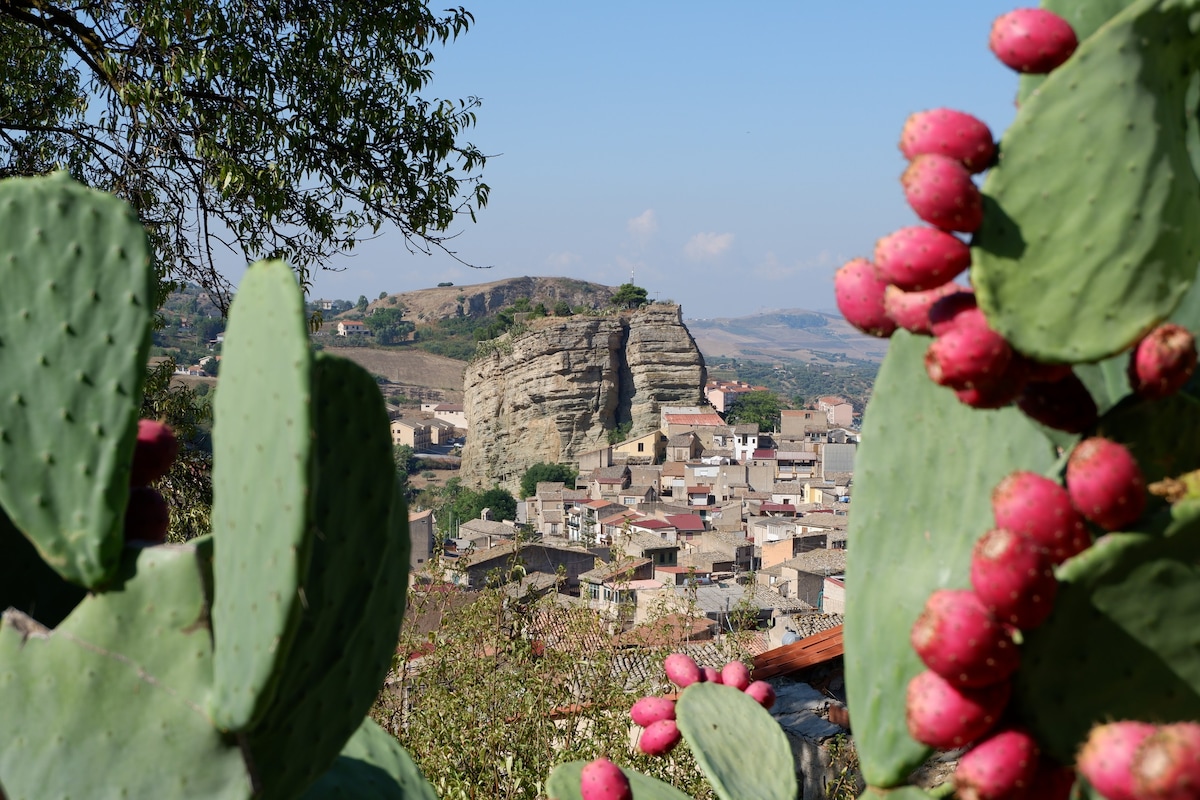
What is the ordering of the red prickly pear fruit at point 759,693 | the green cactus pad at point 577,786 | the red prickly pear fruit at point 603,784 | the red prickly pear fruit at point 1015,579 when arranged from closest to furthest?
the red prickly pear fruit at point 1015,579 → the red prickly pear fruit at point 603,784 → the green cactus pad at point 577,786 → the red prickly pear fruit at point 759,693

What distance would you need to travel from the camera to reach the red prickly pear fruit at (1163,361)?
2.67 feet

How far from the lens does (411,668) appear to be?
4.14m

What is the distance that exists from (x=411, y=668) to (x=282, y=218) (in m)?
1.98

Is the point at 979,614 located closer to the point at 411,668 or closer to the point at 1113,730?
the point at 1113,730

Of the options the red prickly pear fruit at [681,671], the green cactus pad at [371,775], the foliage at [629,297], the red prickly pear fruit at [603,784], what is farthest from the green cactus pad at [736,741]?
the foliage at [629,297]

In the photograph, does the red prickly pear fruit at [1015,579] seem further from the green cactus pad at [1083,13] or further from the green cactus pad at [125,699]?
the green cactus pad at [125,699]

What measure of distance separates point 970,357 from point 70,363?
862 mm

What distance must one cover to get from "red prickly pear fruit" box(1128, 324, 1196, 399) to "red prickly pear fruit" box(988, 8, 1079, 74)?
225 mm

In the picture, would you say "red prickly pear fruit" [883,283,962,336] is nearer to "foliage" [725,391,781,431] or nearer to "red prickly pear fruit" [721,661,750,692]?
"red prickly pear fruit" [721,661,750,692]

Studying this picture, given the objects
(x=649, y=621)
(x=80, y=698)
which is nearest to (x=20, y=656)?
(x=80, y=698)

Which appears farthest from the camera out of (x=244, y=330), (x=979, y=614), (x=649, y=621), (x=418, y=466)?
(x=418, y=466)

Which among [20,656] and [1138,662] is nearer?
[1138,662]

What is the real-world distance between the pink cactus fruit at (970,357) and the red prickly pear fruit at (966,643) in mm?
157

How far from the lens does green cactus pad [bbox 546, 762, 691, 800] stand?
1461 millimetres
